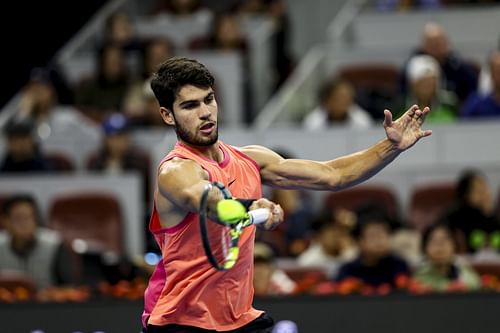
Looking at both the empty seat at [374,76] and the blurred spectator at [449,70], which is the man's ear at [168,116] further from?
the empty seat at [374,76]

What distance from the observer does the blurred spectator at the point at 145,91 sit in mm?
10758

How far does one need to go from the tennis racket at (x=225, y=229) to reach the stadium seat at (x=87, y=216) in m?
5.39

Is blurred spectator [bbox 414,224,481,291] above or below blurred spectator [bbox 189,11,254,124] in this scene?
below

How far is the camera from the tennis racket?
151 inches

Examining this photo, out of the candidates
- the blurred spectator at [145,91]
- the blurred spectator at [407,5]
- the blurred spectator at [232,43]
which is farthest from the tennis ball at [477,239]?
the blurred spectator at [407,5]

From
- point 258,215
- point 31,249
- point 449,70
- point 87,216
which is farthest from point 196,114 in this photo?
point 449,70

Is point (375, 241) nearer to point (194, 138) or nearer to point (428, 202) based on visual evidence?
point (428, 202)

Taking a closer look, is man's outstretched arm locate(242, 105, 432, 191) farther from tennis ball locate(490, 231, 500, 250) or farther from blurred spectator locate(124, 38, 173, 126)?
blurred spectator locate(124, 38, 173, 126)

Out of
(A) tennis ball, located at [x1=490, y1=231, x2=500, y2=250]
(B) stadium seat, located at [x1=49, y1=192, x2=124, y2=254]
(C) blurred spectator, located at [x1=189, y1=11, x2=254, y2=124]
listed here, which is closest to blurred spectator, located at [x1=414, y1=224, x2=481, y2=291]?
(A) tennis ball, located at [x1=490, y1=231, x2=500, y2=250]

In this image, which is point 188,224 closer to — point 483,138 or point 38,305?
point 38,305

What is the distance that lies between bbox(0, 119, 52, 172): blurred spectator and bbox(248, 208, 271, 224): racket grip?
6.16m

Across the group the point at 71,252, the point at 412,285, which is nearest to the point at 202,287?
the point at 412,285

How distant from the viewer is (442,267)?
7.63 meters

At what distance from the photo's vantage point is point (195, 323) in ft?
14.6
